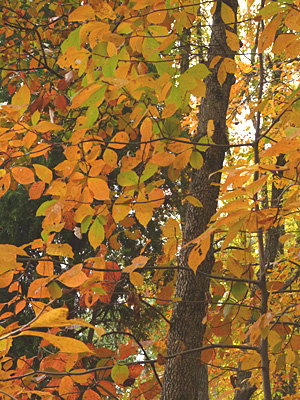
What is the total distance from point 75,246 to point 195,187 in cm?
404

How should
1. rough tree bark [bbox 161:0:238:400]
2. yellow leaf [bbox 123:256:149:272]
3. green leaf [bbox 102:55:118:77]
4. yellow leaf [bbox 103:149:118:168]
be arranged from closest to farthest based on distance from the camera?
1. green leaf [bbox 102:55:118:77]
2. yellow leaf [bbox 123:256:149:272]
3. yellow leaf [bbox 103:149:118:168]
4. rough tree bark [bbox 161:0:238:400]

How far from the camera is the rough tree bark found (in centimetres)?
209

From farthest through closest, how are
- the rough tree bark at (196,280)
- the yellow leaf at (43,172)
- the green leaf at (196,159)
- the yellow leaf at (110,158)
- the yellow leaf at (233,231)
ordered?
1. the rough tree bark at (196,280)
2. the green leaf at (196,159)
3. the yellow leaf at (110,158)
4. the yellow leaf at (43,172)
5. the yellow leaf at (233,231)

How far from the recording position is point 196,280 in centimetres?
221

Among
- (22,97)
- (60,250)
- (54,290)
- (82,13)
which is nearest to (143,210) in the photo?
(60,250)

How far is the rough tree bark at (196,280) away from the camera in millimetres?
2092

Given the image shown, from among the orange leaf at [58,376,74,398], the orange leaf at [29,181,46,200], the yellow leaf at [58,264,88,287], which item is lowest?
the orange leaf at [58,376,74,398]

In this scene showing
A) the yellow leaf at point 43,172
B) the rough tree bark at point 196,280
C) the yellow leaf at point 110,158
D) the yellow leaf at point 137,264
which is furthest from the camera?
the rough tree bark at point 196,280

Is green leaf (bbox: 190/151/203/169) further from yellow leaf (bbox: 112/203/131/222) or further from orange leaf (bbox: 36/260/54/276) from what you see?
orange leaf (bbox: 36/260/54/276)

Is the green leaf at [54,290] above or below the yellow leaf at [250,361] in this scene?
above

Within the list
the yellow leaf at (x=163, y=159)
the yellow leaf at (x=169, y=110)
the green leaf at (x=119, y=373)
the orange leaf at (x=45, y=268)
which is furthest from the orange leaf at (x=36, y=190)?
the green leaf at (x=119, y=373)

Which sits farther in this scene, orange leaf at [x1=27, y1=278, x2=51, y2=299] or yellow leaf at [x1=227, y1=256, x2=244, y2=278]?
yellow leaf at [x1=227, y1=256, x2=244, y2=278]

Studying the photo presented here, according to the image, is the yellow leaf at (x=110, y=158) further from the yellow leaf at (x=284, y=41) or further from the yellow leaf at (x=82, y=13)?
the yellow leaf at (x=284, y=41)

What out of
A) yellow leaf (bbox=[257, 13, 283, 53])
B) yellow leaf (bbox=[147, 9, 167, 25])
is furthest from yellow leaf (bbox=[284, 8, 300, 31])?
yellow leaf (bbox=[147, 9, 167, 25])
